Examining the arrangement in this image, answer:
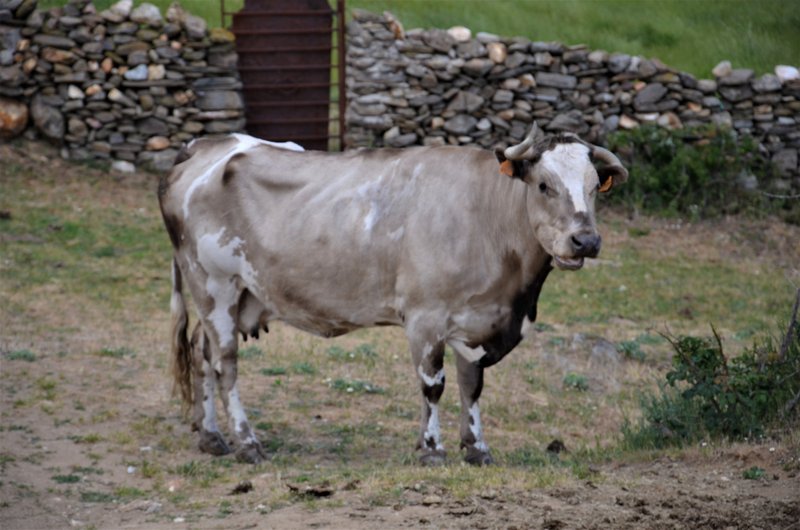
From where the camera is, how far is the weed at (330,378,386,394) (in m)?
11.0

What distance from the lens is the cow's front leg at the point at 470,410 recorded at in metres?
8.48

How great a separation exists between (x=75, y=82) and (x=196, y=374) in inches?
392

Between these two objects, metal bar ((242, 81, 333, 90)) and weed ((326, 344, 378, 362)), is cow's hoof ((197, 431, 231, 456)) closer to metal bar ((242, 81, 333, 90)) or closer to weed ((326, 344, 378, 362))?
weed ((326, 344, 378, 362))

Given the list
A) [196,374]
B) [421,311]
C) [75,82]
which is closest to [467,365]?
[421,311]

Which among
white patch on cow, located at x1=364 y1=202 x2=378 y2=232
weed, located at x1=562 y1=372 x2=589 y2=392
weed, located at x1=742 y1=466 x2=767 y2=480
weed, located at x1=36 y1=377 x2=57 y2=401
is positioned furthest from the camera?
weed, located at x1=562 y1=372 x2=589 y2=392

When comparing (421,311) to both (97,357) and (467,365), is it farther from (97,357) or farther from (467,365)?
(97,357)

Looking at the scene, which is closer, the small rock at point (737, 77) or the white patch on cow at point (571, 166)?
the white patch on cow at point (571, 166)

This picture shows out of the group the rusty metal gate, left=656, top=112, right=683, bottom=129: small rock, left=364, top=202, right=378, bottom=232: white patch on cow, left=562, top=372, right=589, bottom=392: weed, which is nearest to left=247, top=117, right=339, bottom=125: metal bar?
the rusty metal gate

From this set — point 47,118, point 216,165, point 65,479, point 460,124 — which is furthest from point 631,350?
point 47,118

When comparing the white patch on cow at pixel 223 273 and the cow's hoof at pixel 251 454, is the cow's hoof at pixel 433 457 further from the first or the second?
the white patch on cow at pixel 223 273

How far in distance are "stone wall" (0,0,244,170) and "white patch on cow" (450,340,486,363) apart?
10.8 m

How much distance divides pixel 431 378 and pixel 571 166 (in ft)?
5.68

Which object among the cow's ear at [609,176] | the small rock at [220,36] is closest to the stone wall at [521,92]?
the small rock at [220,36]

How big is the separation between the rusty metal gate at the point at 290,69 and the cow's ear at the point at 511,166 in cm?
1102
